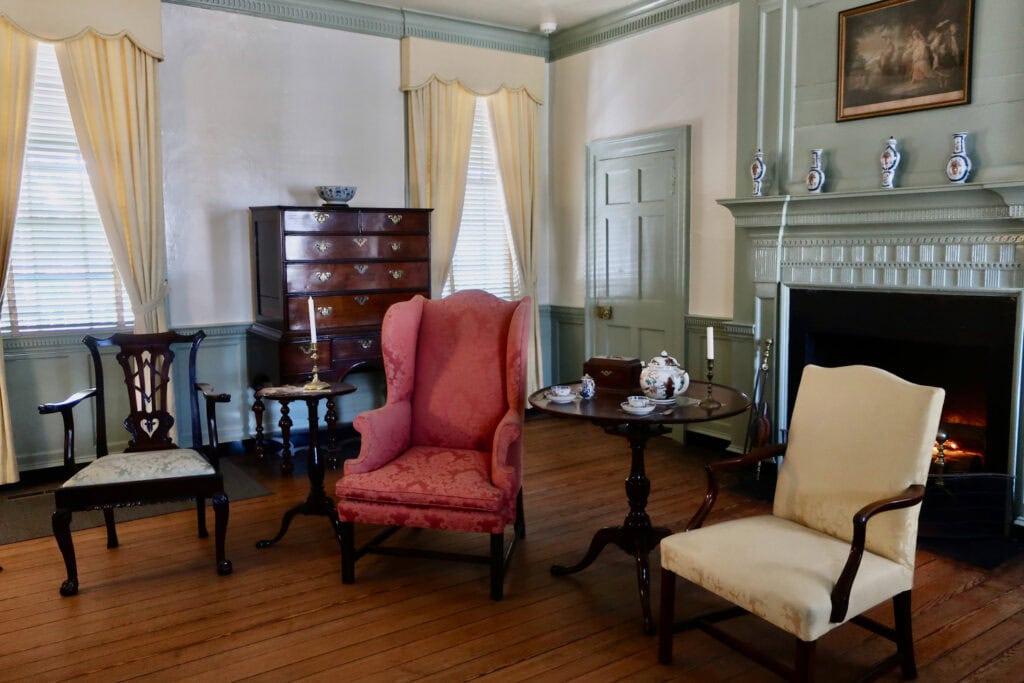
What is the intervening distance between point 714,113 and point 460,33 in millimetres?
2057

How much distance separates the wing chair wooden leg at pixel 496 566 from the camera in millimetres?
3107

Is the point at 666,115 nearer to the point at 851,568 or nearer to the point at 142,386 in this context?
the point at 142,386

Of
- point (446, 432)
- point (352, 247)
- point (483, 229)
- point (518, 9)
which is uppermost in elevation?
point (518, 9)

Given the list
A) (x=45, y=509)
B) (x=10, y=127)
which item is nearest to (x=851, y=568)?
(x=45, y=509)

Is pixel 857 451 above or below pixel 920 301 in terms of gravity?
below

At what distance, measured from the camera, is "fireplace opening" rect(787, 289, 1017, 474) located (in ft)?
12.2

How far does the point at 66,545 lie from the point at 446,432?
159cm

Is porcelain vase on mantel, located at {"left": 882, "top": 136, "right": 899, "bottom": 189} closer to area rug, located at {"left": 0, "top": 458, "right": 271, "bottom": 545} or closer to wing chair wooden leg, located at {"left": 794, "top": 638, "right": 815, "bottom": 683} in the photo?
wing chair wooden leg, located at {"left": 794, "top": 638, "right": 815, "bottom": 683}

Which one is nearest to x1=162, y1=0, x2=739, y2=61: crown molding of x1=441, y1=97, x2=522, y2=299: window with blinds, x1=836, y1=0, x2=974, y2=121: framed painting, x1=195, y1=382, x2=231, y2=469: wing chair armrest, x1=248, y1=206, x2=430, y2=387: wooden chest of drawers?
x1=441, y1=97, x2=522, y2=299: window with blinds

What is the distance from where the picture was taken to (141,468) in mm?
3328

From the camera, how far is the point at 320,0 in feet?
17.6

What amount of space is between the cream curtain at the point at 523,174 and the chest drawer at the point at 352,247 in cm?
124

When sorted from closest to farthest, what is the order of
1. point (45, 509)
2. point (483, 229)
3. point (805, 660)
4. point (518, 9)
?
point (805, 660) < point (45, 509) < point (518, 9) < point (483, 229)

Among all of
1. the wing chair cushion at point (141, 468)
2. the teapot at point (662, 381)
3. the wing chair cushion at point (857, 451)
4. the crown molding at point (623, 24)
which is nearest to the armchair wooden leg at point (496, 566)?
the teapot at point (662, 381)
